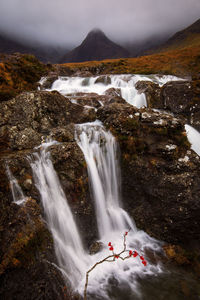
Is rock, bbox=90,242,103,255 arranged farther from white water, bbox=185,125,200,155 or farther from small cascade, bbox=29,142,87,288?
white water, bbox=185,125,200,155

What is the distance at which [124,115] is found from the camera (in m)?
7.43

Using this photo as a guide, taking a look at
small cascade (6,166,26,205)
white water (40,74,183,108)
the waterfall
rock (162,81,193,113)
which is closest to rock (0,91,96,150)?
the waterfall

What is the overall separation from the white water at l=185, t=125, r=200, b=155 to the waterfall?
5.95 meters

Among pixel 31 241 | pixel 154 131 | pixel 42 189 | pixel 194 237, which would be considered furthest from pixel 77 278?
pixel 154 131

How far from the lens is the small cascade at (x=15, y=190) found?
14.3 ft

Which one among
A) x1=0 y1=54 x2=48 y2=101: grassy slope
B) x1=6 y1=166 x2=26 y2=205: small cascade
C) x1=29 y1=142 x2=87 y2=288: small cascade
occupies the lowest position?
x1=29 y1=142 x2=87 y2=288: small cascade

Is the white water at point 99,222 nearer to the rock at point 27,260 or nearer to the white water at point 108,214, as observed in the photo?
the white water at point 108,214

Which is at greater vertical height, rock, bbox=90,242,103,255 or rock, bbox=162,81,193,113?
rock, bbox=162,81,193,113

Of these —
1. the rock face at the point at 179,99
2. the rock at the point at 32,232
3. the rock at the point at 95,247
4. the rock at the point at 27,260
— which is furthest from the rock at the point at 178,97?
the rock at the point at 27,260

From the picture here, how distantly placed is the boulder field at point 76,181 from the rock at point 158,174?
1.4 inches

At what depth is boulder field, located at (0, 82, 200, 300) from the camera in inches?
138

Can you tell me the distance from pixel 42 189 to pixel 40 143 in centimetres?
212

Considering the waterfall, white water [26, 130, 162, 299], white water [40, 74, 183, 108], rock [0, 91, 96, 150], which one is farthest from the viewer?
white water [40, 74, 183, 108]

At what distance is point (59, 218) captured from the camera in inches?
202
